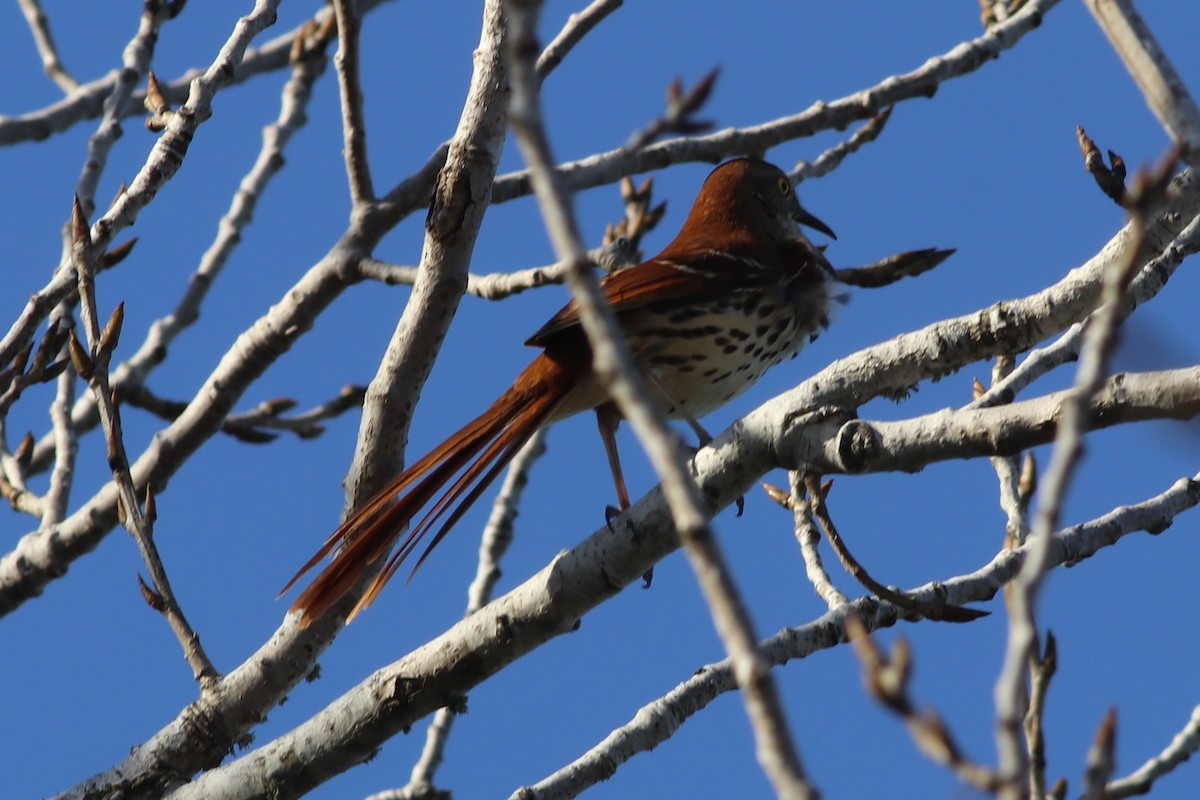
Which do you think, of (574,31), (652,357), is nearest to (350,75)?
(574,31)

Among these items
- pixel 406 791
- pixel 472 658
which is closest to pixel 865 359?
pixel 472 658

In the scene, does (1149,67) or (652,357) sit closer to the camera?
(1149,67)

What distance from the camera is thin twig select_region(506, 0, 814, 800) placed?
1.39 m

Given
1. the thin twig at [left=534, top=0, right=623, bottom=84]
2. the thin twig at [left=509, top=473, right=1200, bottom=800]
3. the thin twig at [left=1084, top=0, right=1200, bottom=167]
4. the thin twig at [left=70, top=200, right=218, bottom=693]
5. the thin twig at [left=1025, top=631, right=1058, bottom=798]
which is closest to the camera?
the thin twig at [left=1084, top=0, right=1200, bottom=167]

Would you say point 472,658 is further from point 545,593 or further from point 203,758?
point 203,758

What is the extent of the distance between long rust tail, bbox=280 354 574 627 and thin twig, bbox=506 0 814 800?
209cm

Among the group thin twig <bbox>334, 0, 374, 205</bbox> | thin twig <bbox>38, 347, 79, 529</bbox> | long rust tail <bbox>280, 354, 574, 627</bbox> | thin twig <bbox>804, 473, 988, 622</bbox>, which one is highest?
thin twig <bbox>334, 0, 374, 205</bbox>

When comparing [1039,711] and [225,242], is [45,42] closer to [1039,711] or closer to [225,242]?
[225,242]

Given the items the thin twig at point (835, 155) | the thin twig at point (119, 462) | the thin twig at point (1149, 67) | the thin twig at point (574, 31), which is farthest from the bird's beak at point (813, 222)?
the thin twig at point (1149, 67)

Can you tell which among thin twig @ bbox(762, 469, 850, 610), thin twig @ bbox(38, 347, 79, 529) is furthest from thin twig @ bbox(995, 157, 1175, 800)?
thin twig @ bbox(38, 347, 79, 529)

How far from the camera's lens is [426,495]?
12.1ft

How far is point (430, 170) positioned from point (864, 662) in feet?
11.8

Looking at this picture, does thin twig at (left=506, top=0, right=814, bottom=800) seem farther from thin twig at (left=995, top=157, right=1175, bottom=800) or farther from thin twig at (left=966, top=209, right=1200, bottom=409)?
thin twig at (left=966, top=209, right=1200, bottom=409)

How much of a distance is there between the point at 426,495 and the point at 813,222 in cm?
286
